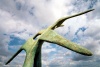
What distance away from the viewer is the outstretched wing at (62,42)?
679 centimetres

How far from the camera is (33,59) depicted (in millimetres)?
9039

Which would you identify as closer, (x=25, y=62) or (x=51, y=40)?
(x=51, y=40)

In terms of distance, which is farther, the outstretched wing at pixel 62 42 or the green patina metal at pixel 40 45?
the green patina metal at pixel 40 45

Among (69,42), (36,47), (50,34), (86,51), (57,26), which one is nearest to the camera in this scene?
(86,51)

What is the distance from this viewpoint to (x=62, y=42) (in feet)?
25.1

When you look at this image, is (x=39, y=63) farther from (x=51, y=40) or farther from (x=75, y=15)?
(x=75, y=15)

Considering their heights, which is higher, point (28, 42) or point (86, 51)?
point (28, 42)

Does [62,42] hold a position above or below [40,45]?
below

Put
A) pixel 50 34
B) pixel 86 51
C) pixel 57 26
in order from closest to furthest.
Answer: pixel 86 51 < pixel 50 34 < pixel 57 26

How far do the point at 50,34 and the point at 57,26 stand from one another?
163 cm

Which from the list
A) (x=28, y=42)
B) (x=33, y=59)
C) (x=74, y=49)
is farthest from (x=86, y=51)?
(x=28, y=42)

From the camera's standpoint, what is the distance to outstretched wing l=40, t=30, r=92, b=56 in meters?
6.79

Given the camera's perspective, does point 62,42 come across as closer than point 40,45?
Yes

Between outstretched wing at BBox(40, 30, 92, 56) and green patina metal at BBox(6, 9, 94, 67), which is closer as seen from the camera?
outstretched wing at BBox(40, 30, 92, 56)
